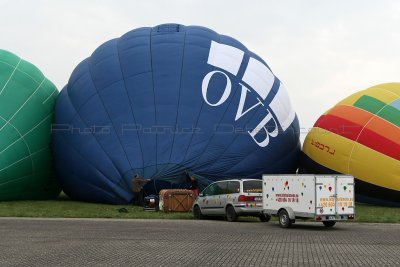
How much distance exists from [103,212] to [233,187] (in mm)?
Answer: 5086

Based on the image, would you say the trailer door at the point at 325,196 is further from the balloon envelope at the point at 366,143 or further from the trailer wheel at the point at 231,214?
the balloon envelope at the point at 366,143

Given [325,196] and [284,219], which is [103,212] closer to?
[284,219]

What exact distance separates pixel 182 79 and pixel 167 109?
1.69 metres

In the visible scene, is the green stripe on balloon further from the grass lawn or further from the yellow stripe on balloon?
the grass lawn

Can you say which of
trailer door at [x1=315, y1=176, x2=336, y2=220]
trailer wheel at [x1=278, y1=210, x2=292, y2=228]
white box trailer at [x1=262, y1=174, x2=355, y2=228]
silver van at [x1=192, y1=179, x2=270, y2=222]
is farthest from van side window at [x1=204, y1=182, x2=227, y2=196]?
trailer door at [x1=315, y1=176, x2=336, y2=220]

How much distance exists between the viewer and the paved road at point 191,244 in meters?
9.42

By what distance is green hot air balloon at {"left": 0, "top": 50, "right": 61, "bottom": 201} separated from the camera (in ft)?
83.4

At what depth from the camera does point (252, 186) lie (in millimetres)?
18938

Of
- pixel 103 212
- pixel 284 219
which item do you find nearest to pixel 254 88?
pixel 103 212

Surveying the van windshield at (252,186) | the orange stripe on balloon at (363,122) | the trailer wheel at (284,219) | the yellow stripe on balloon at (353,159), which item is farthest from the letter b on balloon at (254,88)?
the trailer wheel at (284,219)

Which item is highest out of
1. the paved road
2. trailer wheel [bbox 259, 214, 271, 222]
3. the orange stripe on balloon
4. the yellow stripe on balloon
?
the orange stripe on balloon

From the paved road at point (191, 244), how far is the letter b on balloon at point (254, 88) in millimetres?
8840

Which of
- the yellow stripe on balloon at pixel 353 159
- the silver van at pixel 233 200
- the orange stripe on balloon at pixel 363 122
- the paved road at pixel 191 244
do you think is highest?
the orange stripe on balloon at pixel 363 122

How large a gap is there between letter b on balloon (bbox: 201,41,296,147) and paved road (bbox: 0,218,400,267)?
348 inches
